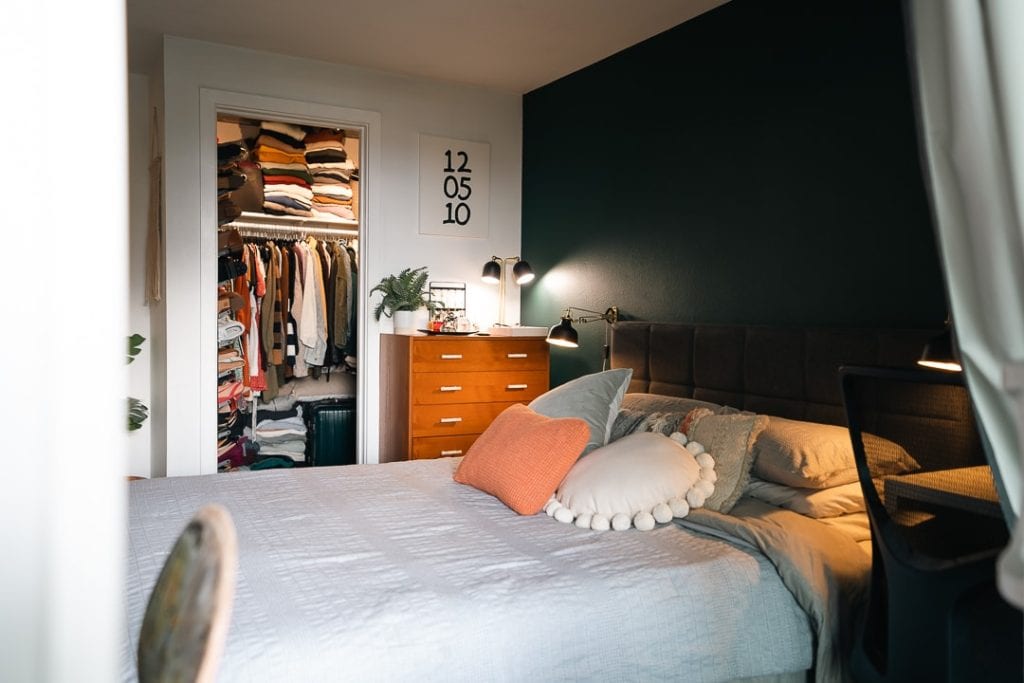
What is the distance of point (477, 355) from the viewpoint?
14.3 ft

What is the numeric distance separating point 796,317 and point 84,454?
2.85 metres

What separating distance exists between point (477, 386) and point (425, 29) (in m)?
1.86

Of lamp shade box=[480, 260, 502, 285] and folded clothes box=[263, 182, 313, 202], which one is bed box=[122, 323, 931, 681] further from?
folded clothes box=[263, 182, 313, 202]

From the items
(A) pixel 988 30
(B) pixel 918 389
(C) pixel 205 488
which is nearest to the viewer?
(A) pixel 988 30

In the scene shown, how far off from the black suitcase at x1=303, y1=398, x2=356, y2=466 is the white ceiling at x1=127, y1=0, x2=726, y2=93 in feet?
7.06

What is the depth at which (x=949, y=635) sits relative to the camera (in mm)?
1461

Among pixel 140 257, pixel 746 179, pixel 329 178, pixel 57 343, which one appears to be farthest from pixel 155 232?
pixel 57 343

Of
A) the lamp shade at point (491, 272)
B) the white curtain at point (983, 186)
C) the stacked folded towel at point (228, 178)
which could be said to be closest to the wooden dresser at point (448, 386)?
the lamp shade at point (491, 272)

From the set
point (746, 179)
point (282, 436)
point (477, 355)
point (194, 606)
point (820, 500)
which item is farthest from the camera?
point (282, 436)

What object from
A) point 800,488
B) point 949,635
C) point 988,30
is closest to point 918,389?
point 949,635

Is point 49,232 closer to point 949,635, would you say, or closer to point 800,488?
point 949,635

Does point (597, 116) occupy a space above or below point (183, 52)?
below

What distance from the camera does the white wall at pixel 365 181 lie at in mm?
4090

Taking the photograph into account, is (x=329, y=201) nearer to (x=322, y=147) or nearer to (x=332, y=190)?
(x=332, y=190)
